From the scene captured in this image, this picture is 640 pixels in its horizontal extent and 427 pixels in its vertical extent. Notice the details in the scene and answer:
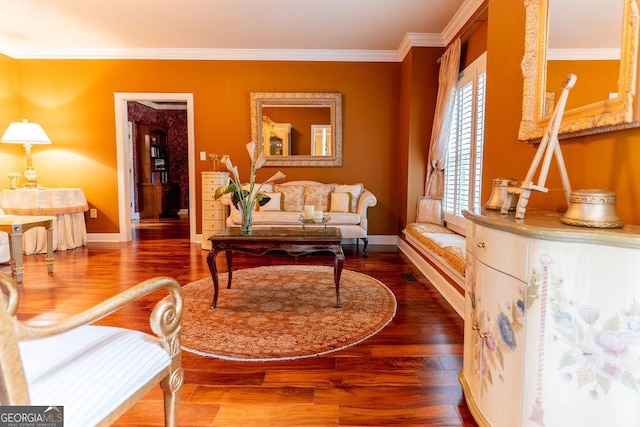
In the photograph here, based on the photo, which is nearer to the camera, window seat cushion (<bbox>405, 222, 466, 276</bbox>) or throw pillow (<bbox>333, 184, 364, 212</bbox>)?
window seat cushion (<bbox>405, 222, 466, 276</bbox>)

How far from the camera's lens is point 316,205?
5.00 m

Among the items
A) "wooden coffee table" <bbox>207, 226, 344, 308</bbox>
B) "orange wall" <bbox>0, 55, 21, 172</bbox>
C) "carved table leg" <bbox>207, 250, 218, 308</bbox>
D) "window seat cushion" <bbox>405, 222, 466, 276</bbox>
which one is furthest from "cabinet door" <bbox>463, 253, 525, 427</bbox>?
"orange wall" <bbox>0, 55, 21, 172</bbox>

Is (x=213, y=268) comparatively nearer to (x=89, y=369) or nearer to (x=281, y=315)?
(x=281, y=315)

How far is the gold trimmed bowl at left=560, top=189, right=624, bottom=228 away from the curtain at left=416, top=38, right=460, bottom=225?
3105 millimetres

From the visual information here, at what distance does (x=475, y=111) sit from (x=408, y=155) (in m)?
1.17

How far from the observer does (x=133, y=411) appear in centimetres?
157

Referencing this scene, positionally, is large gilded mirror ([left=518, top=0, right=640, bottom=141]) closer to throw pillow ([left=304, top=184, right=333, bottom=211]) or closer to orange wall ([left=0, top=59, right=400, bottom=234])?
throw pillow ([left=304, top=184, right=333, bottom=211])

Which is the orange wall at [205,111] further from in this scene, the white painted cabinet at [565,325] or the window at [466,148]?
the white painted cabinet at [565,325]

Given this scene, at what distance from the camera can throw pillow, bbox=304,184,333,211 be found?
16.4 ft

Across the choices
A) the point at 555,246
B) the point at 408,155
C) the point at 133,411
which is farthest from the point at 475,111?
the point at 133,411

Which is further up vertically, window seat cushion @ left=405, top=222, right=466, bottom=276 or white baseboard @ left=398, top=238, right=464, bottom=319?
window seat cushion @ left=405, top=222, right=466, bottom=276

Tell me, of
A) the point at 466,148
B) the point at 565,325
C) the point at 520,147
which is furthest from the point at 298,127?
the point at 565,325

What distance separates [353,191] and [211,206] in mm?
1995

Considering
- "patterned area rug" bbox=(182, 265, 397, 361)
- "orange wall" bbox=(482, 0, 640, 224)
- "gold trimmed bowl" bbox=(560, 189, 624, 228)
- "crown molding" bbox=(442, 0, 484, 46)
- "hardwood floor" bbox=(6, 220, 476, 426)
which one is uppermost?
"crown molding" bbox=(442, 0, 484, 46)
